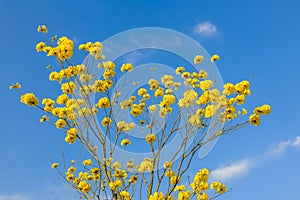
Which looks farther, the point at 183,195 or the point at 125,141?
the point at 125,141

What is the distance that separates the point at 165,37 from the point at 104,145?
4.96 feet

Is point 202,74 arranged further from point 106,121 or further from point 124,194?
point 124,194

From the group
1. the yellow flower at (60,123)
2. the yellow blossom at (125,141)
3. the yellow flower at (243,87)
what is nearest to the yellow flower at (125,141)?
the yellow blossom at (125,141)

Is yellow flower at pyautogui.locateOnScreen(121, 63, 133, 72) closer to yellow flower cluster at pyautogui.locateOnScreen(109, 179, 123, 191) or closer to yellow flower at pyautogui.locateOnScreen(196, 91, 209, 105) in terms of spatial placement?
yellow flower at pyautogui.locateOnScreen(196, 91, 209, 105)

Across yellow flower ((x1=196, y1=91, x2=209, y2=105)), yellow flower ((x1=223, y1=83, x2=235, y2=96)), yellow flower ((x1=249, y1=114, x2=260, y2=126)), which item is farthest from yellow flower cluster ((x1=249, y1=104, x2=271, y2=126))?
yellow flower ((x1=196, y1=91, x2=209, y2=105))

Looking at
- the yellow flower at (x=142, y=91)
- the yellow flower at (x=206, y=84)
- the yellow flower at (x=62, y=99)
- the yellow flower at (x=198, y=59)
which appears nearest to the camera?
the yellow flower at (x=206, y=84)

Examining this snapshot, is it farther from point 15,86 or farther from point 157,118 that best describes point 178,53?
point 15,86

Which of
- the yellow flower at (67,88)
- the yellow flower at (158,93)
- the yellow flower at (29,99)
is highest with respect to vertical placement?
the yellow flower at (158,93)

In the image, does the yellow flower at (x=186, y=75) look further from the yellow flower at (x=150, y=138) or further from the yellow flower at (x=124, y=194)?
the yellow flower at (x=124, y=194)

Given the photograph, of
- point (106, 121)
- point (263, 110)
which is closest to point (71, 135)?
point (106, 121)

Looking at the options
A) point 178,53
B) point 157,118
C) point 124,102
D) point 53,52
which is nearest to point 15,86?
point 53,52

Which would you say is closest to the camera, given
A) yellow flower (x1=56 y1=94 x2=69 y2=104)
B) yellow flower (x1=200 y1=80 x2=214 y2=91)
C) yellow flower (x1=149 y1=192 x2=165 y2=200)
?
yellow flower (x1=149 y1=192 x2=165 y2=200)

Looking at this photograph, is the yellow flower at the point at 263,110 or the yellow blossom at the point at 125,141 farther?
the yellow blossom at the point at 125,141

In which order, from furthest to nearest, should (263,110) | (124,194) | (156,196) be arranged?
(124,194), (263,110), (156,196)
